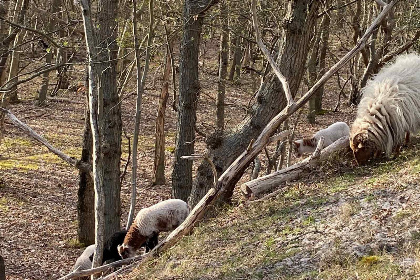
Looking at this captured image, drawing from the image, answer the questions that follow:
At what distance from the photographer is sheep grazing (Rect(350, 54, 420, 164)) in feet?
24.9

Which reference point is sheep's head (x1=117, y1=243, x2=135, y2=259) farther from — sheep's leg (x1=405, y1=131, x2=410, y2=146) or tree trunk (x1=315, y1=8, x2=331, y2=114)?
tree trunk (x1=315, y1=8, x2=331, y2=114)

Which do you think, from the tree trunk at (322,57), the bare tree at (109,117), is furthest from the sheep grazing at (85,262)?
the tree trunk at (322,57)

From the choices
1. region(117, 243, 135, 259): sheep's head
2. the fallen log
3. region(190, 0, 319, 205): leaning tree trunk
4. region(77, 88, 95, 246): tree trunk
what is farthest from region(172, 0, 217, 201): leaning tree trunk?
region(77, 88, 95, 246): tree trunk

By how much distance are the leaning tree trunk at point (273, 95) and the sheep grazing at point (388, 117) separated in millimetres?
1288

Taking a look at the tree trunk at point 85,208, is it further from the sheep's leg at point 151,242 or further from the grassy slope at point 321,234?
the grassy slope at point 321,234

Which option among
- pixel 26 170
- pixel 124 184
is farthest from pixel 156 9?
pixel 26 170

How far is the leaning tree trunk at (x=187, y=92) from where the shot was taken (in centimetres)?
1047

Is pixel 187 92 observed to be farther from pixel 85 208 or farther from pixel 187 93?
pixel 85 208

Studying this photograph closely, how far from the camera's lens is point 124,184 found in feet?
56.9

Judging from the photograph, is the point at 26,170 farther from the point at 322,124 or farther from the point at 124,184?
the point at 322,124

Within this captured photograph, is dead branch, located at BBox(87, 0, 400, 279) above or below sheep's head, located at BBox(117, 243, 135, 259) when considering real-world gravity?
above

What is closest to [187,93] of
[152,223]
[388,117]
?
[152,223]

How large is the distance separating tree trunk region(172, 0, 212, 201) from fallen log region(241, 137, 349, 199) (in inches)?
94.9

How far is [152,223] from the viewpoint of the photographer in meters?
9.48
